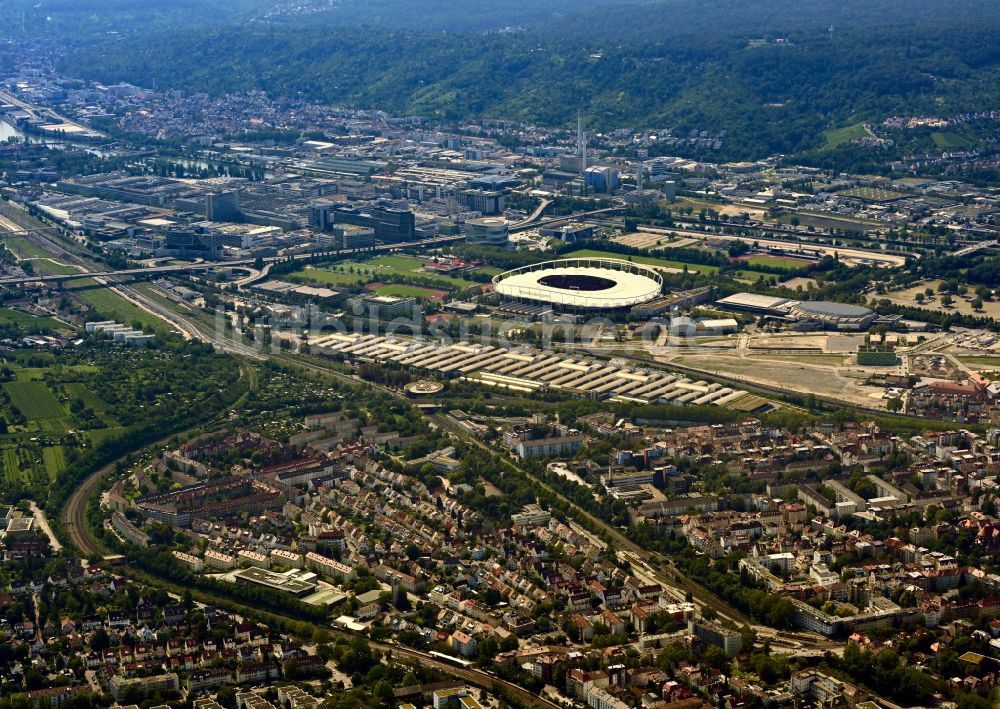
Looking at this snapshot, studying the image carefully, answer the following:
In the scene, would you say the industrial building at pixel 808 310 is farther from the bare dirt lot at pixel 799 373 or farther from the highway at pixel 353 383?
the highway at pixel 353 383

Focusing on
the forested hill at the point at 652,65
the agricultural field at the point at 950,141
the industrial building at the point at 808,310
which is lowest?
the industrial building at the point at 808,310

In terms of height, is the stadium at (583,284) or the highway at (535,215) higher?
the highway at (535,215)

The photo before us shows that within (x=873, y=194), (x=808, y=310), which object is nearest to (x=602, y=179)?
(x=873, y=194)

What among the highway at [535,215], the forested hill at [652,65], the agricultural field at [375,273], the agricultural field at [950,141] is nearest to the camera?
the agricultural field at [375,273]

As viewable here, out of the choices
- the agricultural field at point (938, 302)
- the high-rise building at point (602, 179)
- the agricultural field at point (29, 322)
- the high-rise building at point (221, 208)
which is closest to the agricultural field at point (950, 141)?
the high-rise building at point (602, 179)

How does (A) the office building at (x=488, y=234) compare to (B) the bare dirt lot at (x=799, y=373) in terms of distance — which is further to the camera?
(A) the office building at (x=488, y=234)

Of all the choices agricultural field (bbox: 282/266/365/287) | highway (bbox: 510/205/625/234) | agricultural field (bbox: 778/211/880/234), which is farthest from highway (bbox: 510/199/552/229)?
agricultural field (bbox: 282/266/365/287)
